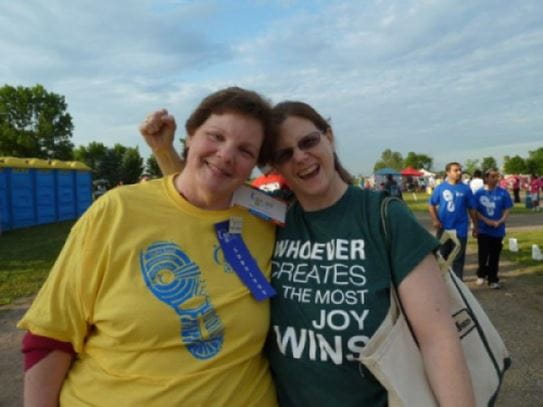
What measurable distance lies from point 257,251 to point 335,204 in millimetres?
374

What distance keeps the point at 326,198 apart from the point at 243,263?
429 mm

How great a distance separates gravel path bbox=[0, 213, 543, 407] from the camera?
13.6 feet

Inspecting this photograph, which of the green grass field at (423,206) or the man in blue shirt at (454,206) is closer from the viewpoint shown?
the man in blue shirt at (454,206)

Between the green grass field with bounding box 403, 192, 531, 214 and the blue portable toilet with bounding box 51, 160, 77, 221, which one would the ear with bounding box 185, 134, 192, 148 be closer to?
the green grass field with bounding box 403, 192, 531, 214

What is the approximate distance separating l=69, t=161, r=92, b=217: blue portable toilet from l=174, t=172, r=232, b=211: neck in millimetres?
24119

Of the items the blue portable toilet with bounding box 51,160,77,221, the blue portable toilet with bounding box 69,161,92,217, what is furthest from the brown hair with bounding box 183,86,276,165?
the blue portable toilet with bounding box 69,161,92,217

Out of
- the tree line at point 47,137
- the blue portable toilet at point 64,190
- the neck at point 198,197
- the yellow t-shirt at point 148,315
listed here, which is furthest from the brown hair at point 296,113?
the tree line at point 47,137

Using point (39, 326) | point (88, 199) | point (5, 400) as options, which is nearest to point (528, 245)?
point (5, 400)

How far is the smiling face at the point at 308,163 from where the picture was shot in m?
1.91

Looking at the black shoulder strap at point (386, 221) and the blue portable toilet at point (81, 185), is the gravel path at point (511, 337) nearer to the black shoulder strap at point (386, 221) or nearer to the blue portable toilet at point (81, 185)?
the black shoulder strap at point (386, 221)

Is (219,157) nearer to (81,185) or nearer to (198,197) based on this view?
(198,197)

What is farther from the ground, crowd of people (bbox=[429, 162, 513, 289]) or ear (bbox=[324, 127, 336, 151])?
ear (bbox=[324, 127, 336, 151])

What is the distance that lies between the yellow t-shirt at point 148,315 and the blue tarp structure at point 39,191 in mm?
19077

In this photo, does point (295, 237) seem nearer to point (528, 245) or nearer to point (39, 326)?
point (39, 326)
